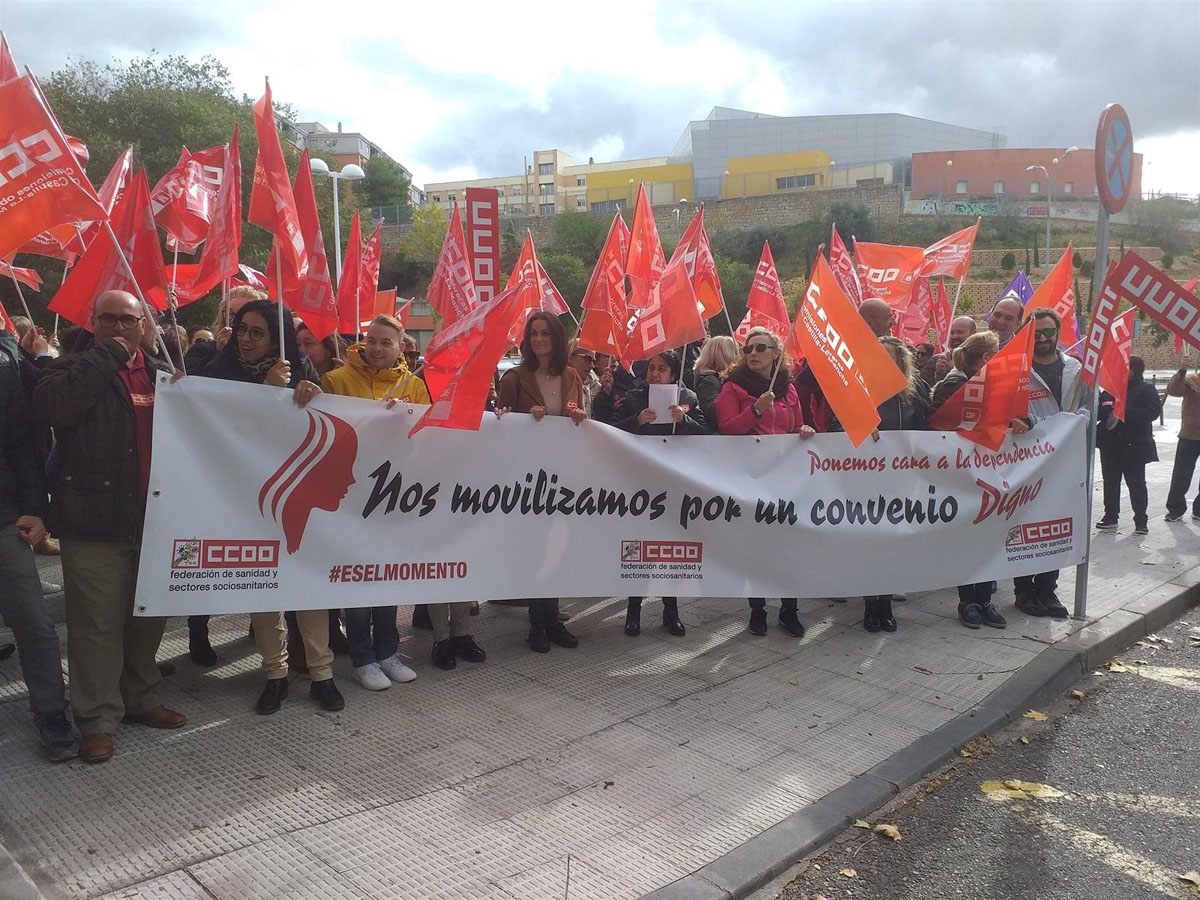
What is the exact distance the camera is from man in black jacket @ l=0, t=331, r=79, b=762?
3646 mm

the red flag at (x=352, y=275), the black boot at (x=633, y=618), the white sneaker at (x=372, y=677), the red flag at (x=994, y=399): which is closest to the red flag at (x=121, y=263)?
the white sneaker at (x=372, y=677)

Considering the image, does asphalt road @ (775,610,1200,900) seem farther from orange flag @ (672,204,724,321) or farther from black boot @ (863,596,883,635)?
orange flag @ (672,204,724,321)

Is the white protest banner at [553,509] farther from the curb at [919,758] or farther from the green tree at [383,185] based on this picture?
the green tree at [383,185]

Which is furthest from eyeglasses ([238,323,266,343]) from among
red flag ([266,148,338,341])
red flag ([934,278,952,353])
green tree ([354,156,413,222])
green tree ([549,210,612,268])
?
green tree ([354,156,413,222])

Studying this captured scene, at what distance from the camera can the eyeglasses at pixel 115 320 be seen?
3.79 metres

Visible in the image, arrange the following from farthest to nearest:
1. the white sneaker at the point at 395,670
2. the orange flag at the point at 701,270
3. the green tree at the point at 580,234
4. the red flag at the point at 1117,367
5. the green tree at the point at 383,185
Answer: the green tree at the point at 383,185 < the green tree at the point at 580,234 < the red flag at the point at 1117,367 < the orange flag at the point at 701,270 < the white sneaker at the point at 395,670

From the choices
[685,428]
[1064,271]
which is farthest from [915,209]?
[685,428]

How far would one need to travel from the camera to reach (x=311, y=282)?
6.14m

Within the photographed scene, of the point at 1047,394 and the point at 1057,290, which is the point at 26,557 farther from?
the point at 1057,290

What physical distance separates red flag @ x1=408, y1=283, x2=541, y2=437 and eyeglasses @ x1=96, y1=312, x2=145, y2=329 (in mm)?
1290

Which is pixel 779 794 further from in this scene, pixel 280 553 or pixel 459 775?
pixel 280 553

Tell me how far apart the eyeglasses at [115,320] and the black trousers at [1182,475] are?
972 centimetres

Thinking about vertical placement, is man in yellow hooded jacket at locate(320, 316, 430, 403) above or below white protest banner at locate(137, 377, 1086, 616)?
above

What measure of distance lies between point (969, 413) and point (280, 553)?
14.3ft
